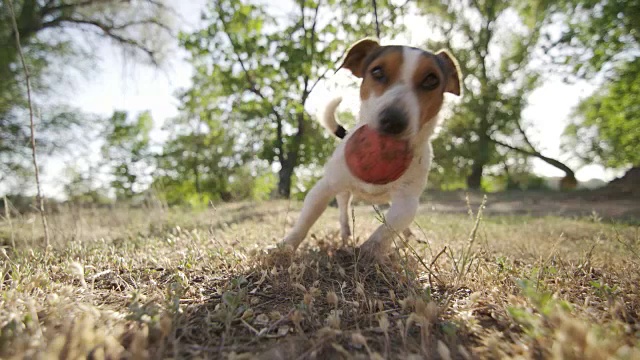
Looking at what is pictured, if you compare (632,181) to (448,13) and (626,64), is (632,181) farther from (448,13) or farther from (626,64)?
(448,13)

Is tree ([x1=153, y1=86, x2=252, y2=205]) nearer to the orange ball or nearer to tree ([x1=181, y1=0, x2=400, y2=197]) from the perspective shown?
tree ([x1=181, y1=0, x2=400, y2=197])

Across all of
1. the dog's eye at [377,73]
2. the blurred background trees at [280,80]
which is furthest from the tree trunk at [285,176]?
the dog's eye at [377,73]

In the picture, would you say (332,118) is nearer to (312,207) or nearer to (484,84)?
(312,207)

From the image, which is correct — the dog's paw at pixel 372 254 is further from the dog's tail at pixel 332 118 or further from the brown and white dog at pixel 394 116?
the dog's tail at pixel 332 118

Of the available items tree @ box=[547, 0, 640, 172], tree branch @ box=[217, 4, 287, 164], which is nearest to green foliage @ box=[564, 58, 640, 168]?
tree @ box=[547, 0, 640, 172]

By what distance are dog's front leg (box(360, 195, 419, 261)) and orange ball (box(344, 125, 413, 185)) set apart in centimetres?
22

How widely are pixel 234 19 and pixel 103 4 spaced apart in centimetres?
369

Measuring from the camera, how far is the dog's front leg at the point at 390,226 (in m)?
2.42

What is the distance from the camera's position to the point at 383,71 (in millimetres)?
2430

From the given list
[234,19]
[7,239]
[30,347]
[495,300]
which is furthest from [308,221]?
[234,19]

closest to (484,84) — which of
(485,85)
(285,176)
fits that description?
(485,85)

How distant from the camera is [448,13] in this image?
1788 cm

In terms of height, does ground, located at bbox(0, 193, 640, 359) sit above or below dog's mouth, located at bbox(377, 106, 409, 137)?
below

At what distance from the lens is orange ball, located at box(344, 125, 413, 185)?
224 cm
